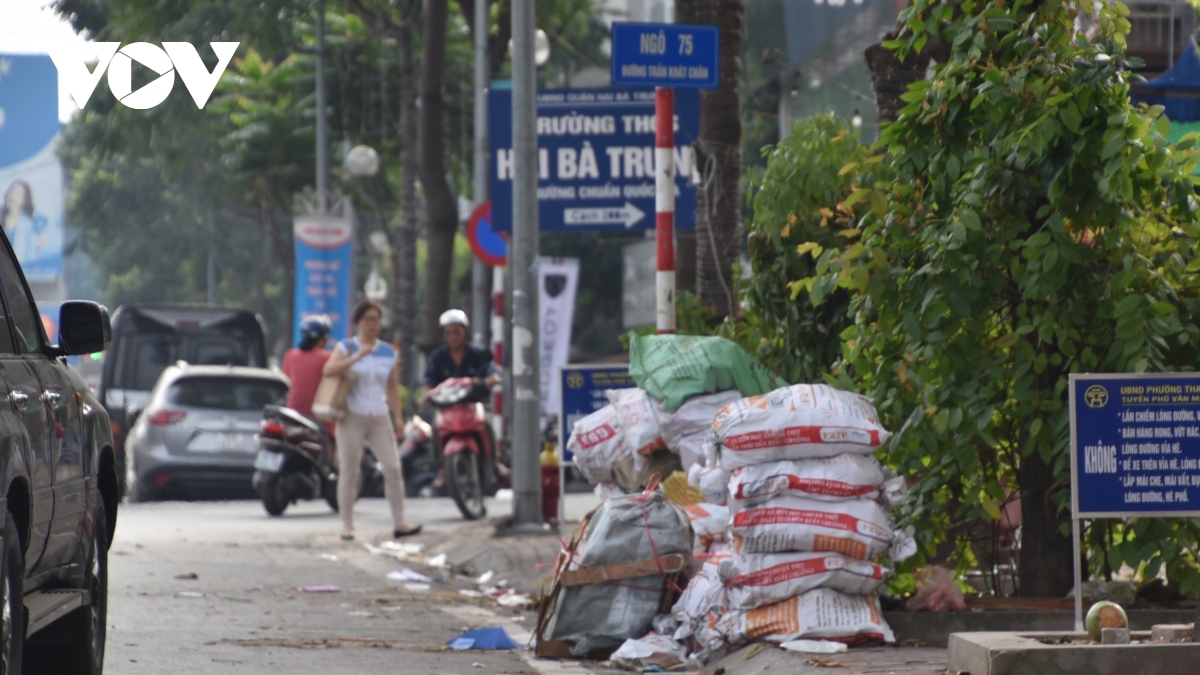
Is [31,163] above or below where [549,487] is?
above

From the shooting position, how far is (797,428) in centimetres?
736

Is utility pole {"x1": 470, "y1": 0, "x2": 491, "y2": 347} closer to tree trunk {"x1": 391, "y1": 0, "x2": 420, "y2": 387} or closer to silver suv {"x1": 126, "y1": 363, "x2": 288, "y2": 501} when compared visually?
silver suv {"x1": 126, "y1": 363, "x2": 288, "y2": 501}

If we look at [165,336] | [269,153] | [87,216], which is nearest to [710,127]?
[165,336]

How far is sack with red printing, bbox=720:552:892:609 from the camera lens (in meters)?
7.27

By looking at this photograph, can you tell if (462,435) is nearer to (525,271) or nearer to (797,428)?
(525,271)

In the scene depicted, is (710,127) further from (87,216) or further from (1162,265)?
(87,216)

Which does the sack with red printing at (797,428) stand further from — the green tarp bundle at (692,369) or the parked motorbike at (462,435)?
the parked motorbike at (462,435)

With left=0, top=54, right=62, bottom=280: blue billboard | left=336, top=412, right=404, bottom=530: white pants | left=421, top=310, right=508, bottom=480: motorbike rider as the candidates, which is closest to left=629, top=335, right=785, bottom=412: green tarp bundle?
left=336, top=412, right=404, bottom=530: white pants

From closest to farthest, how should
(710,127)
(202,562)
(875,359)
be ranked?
(875,359), (202,562), (710,127)

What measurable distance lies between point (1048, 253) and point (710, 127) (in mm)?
6428

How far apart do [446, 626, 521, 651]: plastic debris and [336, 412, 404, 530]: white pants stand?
231 inches

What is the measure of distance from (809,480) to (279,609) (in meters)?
3.67

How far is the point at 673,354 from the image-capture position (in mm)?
9031

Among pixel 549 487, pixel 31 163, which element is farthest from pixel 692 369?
pixel 31 163
